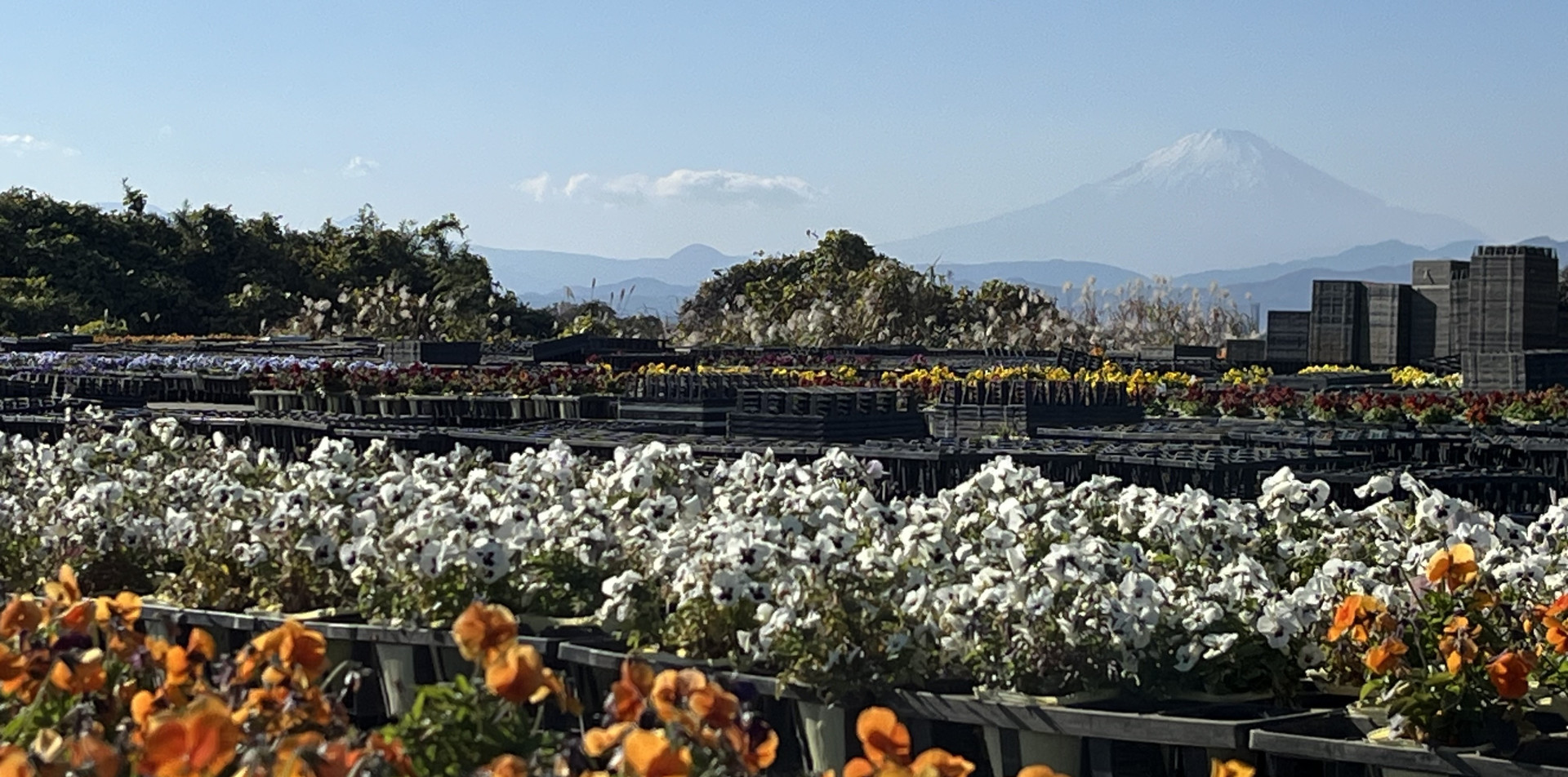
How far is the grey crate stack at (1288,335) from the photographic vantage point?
30.9m

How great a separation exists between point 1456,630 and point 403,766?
323 cm

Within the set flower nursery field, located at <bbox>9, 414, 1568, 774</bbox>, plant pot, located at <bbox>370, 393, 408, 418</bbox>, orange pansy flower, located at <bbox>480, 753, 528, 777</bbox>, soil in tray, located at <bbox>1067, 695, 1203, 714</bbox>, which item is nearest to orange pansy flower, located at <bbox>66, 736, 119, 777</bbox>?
orange pansy flower, located at <bbox>480, 753, 528, 777</bbox>

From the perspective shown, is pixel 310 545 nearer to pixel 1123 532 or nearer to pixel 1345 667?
pixel 1123 532

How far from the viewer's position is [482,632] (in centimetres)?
418

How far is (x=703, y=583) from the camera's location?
6988 mm

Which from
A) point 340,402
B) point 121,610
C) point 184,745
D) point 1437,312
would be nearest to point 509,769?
point 184,745

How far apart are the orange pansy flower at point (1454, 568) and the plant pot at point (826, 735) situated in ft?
5.95

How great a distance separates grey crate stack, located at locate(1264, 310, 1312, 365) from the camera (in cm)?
3088

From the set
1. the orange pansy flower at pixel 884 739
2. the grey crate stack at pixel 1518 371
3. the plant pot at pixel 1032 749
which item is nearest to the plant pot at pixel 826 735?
the plant pot at pixel 1032 749

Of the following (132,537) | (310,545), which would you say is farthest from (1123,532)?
Answer: (132,537)

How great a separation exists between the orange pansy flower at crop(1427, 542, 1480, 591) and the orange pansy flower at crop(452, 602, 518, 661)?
2826 millimetres

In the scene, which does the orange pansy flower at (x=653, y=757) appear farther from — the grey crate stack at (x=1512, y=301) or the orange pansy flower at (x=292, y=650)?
the grey crate stack at (x=1512, y=301)

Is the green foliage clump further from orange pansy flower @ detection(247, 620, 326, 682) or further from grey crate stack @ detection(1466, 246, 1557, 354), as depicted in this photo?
orange pansy flower @ detection(247, 620, 326, 682)

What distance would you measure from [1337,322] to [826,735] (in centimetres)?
2496
